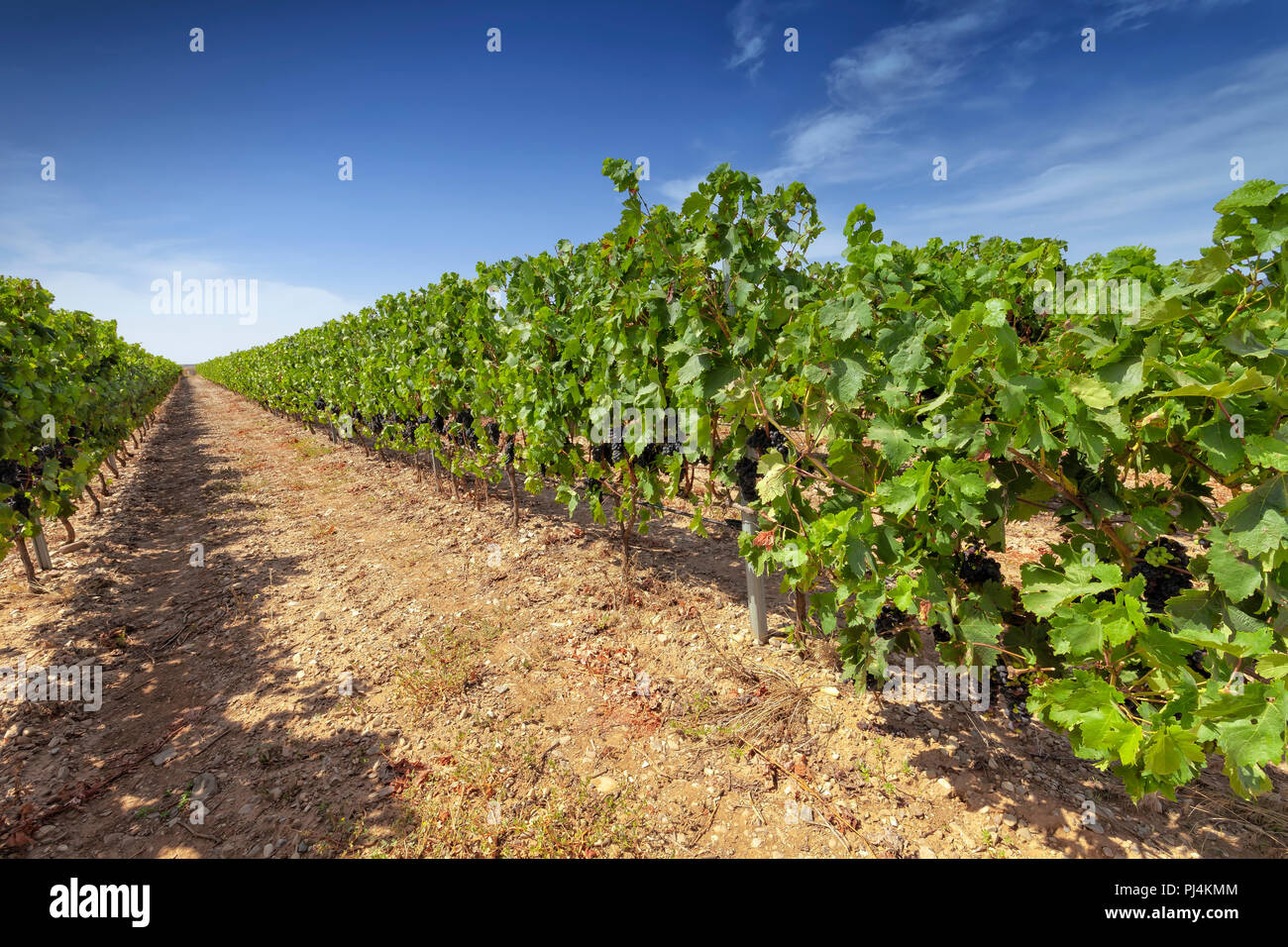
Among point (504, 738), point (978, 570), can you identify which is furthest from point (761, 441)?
point (504, 738)

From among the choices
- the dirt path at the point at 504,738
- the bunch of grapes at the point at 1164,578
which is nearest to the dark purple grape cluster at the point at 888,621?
the dirt path at the point at 504,738

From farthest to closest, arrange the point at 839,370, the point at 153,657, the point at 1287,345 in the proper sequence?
the point at 153,657 < the point at 839,370 < the point at 1287,345

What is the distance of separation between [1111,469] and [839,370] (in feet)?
3.73

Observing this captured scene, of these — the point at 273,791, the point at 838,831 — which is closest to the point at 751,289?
the point at 838,831

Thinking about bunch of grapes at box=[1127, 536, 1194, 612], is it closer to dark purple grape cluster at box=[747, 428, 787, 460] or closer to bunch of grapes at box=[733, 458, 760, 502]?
dark purple grape cluster at box=[747, 428, 787, 460]

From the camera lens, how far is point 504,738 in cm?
353

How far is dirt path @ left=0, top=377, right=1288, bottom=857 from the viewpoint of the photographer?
2.82m

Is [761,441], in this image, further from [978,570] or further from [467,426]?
[467,426]

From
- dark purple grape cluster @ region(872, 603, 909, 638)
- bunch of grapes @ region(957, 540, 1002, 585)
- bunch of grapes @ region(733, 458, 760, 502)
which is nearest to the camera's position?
bunch of grapes @ region(957, 540, 1002, 585)

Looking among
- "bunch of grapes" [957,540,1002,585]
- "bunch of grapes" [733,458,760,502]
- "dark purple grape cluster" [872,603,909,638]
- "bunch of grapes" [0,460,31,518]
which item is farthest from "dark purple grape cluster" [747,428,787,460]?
"bunch of grapes" [0,460,31,518]

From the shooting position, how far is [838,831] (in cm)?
277

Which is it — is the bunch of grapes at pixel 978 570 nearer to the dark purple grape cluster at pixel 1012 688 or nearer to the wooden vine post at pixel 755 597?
the dark purple grape cluster at pixel 1012 688

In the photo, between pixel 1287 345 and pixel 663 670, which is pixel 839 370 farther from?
pixel 663 670

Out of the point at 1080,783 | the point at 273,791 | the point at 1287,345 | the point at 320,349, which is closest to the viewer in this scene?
the point at 1287,345
